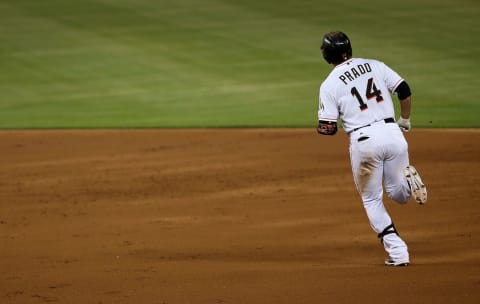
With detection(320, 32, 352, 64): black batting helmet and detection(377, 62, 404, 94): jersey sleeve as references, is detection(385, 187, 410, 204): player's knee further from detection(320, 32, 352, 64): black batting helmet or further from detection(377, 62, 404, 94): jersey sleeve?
detection(320, 32, 352, 64): black batting helmet

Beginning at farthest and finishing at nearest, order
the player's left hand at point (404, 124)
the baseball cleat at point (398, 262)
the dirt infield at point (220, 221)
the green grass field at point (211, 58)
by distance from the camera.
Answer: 1. the green grass field at point (211, 58)
2. the player's left hand at point (404, 124)
3. the baseball cleat at point (398, 262)
4. the dirt infield at point (220, 221)

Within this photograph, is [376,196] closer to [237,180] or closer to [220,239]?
[220,239]

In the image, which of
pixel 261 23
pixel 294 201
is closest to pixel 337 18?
pixel 261 23

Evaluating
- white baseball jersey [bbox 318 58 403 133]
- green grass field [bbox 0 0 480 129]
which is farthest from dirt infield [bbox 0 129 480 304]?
green grass field [bbox 0 0 480 129]

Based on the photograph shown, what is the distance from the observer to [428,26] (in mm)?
24719

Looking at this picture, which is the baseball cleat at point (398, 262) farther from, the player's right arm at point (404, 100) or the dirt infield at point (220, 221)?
the player's right arm at point (404, 100)

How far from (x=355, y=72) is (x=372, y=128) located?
0.49 m

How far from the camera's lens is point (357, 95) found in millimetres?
7965

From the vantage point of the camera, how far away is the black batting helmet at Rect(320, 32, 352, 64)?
807 cm

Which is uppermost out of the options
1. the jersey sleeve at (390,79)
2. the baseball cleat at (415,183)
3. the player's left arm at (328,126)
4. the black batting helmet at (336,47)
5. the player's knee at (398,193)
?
the black batting helmet at (336,47)

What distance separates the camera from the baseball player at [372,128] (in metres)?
7.94

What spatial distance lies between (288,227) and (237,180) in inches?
102

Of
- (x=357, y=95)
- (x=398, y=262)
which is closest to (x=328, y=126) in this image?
(x=357, y=95)

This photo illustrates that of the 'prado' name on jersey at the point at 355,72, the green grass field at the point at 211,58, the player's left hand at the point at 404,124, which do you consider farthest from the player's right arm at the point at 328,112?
the green grass field at the point at 211,58
